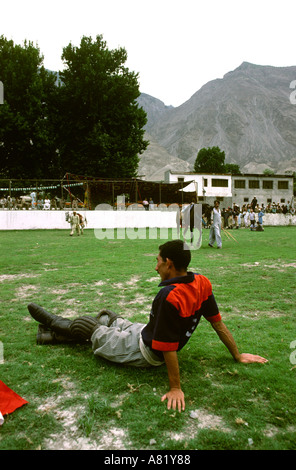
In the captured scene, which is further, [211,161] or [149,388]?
[211,161]

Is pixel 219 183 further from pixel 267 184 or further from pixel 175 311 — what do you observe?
pixel 175 311

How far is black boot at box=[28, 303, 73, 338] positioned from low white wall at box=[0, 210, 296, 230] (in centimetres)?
2189

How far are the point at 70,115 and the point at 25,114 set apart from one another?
4.23m

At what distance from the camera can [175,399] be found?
8.04 ft

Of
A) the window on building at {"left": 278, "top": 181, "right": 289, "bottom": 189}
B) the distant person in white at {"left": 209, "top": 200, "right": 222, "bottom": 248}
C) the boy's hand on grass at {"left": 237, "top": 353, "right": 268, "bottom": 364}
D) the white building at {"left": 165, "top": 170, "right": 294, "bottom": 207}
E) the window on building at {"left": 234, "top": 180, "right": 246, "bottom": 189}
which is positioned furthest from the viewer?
the window on building at {"left": 278, "top": 181, "right": 289, "bottom": 189}

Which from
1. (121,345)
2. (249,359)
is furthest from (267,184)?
(121,345)

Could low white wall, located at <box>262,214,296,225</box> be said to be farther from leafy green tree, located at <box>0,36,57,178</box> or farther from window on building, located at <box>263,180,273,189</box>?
window on building, located at <box>263,180,273,189</box>

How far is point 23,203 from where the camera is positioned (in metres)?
25.2

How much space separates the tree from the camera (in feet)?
96.5

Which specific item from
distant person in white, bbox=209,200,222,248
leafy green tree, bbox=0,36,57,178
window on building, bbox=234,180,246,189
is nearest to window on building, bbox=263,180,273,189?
window on building, bbox=234,180,246,189

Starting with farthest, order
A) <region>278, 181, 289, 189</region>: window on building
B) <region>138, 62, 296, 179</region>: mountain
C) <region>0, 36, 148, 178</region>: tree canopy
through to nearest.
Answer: <region>138, 62, 296, 179</region>: mountain
<region>278, 181, 289, 189</region>: window on building
<region>0, 36, 148, 178</region>: tree canopy

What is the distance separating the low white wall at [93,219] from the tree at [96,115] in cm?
608

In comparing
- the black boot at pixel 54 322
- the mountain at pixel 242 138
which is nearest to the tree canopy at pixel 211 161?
the mountain at pixel 242 138

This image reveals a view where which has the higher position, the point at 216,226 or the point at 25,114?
the point at 25,114
